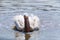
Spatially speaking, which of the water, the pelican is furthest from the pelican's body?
the water

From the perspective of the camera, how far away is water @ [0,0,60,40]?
12.5 metres

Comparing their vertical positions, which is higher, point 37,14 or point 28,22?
point 28,22

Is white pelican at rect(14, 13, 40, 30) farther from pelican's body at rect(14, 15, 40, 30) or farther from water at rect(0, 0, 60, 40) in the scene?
water at rect(0, 0, 60, 40)

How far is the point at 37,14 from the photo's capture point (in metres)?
15.6

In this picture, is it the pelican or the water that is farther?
the pelican

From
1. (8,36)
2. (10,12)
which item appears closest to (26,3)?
(10,12)

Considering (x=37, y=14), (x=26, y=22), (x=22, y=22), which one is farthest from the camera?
(x=37, y=14)

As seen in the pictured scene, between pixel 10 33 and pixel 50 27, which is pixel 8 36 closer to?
pixel 10 33

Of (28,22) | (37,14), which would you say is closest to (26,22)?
(28,22)

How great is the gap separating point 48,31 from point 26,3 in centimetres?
575

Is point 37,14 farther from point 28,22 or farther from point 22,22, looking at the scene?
point 28,22

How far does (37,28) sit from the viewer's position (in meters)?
13.3

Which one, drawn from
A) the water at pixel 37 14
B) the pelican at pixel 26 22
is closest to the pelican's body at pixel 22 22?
the pelican at pixel 26 22

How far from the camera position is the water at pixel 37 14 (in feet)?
41.1
